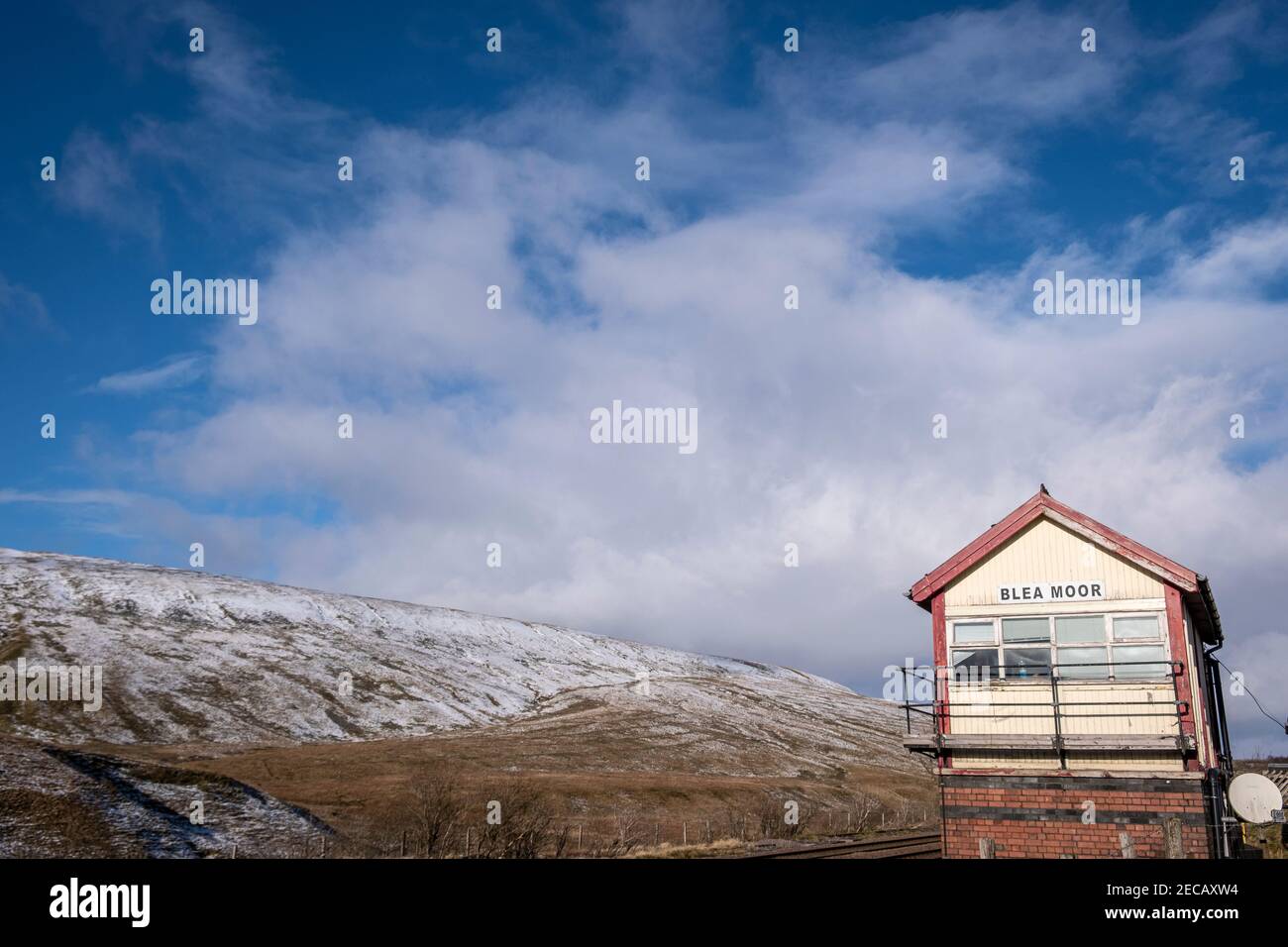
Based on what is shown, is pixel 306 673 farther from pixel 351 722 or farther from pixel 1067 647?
pixel 1067 647

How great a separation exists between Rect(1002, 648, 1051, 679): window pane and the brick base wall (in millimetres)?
2390

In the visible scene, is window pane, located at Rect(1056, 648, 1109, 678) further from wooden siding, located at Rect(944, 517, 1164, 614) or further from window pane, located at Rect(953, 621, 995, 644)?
window pane, located at Rect(953, 621, 995, 644)

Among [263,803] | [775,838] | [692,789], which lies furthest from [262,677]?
[775,838]

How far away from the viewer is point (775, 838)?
154ft

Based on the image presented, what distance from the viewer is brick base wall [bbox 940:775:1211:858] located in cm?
2125

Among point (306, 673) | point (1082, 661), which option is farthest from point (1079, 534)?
point (306, 673)

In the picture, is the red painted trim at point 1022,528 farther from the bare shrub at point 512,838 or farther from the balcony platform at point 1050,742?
the bare shrub at point 512,838

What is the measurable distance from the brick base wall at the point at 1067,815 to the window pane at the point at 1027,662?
239 centimetres

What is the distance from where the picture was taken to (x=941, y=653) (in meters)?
24.4

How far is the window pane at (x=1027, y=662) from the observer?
76.3 ft

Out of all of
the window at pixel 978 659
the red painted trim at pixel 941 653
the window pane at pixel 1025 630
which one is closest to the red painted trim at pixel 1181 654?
the window pane at pixel 1025 630

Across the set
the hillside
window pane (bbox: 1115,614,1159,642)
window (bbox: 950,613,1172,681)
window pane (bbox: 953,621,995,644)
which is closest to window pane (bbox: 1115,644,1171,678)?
window (bbox: 950,613,1172,681)

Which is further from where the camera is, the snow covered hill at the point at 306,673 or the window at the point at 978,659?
the snow covered hill at the point at 306,673

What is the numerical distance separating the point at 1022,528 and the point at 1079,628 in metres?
2.71
